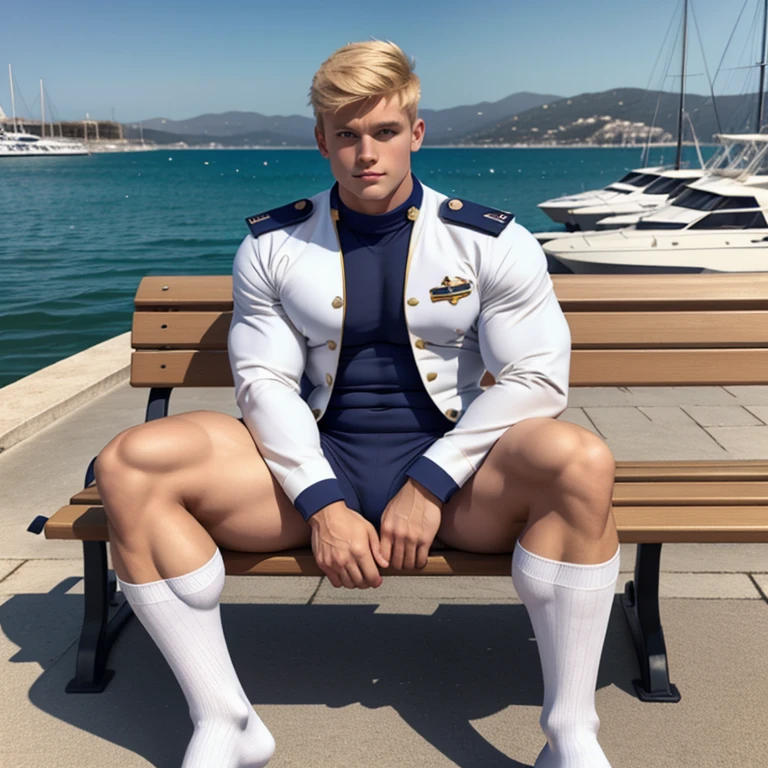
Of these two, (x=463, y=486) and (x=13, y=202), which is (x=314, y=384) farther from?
(x=13, y=202)

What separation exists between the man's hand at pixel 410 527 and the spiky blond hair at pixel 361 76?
0.97 metres

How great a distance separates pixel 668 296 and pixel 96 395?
13.1ft

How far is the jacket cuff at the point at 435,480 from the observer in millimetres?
2281

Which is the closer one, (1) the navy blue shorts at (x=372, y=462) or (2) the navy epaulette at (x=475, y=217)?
(1) the navy blue shorts at (x=372, y=462)

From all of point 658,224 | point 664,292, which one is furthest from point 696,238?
point 664,292

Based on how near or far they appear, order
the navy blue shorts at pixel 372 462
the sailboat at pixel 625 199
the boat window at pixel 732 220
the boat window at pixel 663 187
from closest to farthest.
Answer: the navy blue shorts at pixel 372 462 < the boat window at pixel 732 220 < the sailboat at pixel 625 199 < the boat window at pixel 663 187

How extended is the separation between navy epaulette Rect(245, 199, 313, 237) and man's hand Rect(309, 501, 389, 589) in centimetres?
85

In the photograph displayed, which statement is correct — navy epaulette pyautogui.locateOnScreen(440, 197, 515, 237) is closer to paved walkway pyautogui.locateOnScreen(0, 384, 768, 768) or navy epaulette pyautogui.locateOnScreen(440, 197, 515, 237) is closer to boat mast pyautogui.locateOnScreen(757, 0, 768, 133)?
paved walkway pyautogui.locateOnScreen(0, 384, 768, 768)

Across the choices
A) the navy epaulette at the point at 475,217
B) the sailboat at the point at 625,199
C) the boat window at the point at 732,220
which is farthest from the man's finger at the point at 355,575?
the sailboat at the point at 625,199

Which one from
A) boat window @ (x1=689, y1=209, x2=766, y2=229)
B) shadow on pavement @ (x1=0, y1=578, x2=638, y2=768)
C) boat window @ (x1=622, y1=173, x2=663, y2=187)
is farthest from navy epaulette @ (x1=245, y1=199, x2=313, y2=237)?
boat window @ (x1=622, y1=173, x2=663, y2=187)

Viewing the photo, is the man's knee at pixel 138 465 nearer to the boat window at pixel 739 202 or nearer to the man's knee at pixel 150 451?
the man's knee at pixel 150 451

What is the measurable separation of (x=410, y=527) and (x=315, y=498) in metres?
0.24

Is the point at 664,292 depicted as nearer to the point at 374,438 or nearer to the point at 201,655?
the point at 374,438

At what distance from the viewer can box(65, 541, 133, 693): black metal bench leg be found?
107 inches
